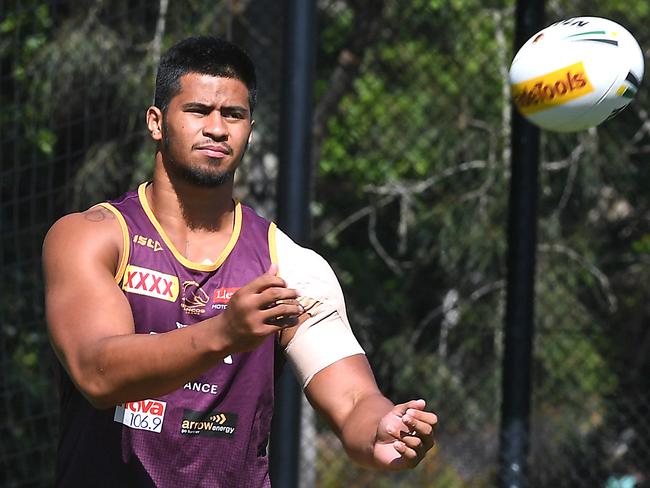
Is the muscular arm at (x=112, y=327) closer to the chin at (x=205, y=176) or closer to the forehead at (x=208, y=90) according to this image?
the chin at (x=205, y=176)

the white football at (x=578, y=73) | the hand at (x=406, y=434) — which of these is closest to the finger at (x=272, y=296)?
the hand at (x=406, y=434)

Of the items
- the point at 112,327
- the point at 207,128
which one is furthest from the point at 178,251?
the point at 112,327

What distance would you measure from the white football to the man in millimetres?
922

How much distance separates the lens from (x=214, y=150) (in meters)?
2.73

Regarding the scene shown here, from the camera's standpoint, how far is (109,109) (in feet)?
17.7

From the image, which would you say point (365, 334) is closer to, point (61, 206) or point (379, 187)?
point (379, 187)

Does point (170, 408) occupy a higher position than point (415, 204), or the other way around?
point (415, 204)

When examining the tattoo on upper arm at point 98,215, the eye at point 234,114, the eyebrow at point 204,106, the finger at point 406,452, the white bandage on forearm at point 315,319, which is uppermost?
the eyebrow at point 204,106

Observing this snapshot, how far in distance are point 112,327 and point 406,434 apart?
→ 621 mm

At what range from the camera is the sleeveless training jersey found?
2.68m

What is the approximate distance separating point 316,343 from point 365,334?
2.96m

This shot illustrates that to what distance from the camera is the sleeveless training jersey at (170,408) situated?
106 inches

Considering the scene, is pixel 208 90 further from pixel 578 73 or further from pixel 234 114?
pixel 578 73

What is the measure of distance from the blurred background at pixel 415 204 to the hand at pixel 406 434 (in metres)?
2.88
